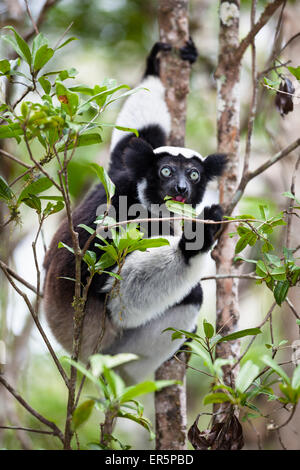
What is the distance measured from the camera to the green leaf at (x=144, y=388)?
125 cm

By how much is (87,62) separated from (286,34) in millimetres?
3274

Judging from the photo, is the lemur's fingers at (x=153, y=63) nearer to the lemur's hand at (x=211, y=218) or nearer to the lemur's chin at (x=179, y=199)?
the lemur's chin at (x=179, y=199)

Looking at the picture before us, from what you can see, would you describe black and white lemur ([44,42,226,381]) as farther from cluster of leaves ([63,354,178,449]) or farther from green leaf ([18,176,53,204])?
cluster of leaves ([63,354,178,449])

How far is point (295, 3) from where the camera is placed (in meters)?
5.64

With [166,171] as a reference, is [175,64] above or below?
above

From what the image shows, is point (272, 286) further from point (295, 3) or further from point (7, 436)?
point (295, 3)

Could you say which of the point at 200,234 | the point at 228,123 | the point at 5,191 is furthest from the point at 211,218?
the point at 5,191

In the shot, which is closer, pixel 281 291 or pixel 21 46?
pixel 21 46

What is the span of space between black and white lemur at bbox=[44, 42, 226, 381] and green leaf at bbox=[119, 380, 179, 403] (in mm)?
1513

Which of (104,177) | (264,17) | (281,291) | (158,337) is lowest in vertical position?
(158,337)

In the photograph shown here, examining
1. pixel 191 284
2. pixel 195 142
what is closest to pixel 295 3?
pixel 195 142

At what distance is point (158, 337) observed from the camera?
3.43 meters

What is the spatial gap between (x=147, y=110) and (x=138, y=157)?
813mm

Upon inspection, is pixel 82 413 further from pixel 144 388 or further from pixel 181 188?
pixel 181 188
